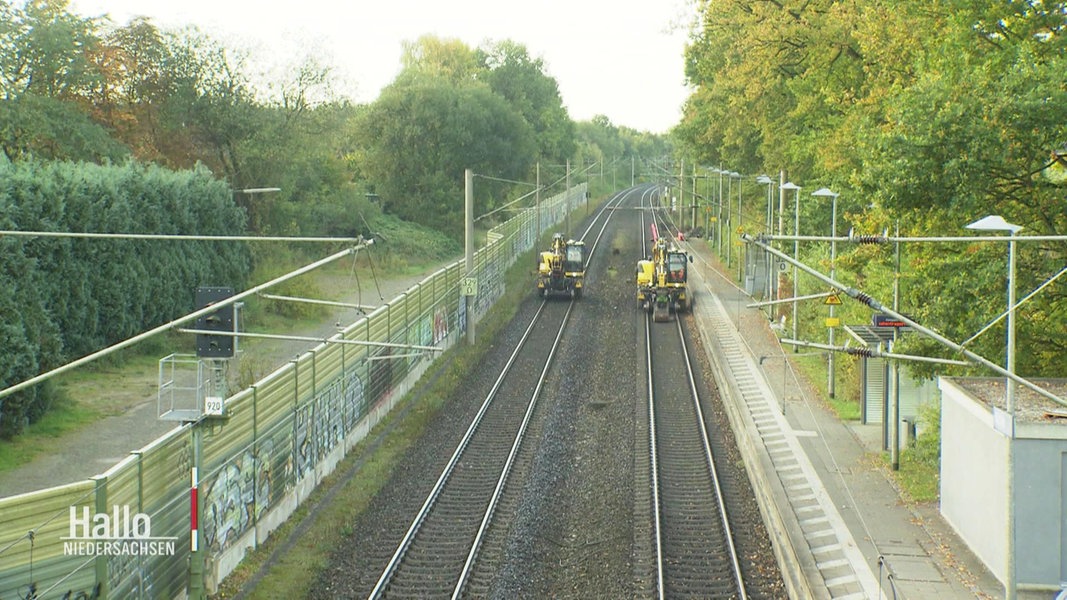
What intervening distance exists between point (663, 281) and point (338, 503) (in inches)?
1097

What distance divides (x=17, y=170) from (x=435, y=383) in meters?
13.3

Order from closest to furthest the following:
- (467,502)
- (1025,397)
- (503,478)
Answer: (1025,397)
(467,502)
(503,478)

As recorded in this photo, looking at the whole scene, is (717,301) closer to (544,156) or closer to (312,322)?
(312,322)

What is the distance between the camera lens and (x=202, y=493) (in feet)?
49.6

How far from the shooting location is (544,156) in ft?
353

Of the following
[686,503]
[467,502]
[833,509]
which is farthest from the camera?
[686,503]

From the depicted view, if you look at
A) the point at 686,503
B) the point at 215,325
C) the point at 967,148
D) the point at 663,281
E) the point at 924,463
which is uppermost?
the point at 967,148

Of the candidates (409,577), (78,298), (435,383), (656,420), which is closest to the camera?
(409,577)

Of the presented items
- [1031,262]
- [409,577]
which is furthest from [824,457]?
[409,577]

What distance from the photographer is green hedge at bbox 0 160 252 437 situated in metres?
25.4

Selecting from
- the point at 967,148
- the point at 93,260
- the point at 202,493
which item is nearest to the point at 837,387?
the point at 967,148

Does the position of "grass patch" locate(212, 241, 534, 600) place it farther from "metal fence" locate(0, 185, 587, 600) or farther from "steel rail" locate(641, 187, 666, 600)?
"steel rail" locate(641, 187, 666, 600)

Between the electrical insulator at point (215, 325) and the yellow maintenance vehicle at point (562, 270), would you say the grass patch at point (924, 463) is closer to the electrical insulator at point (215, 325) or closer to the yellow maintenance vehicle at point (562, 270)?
the electrical insulator at point (215, 325)

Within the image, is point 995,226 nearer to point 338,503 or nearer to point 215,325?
point 215,325
